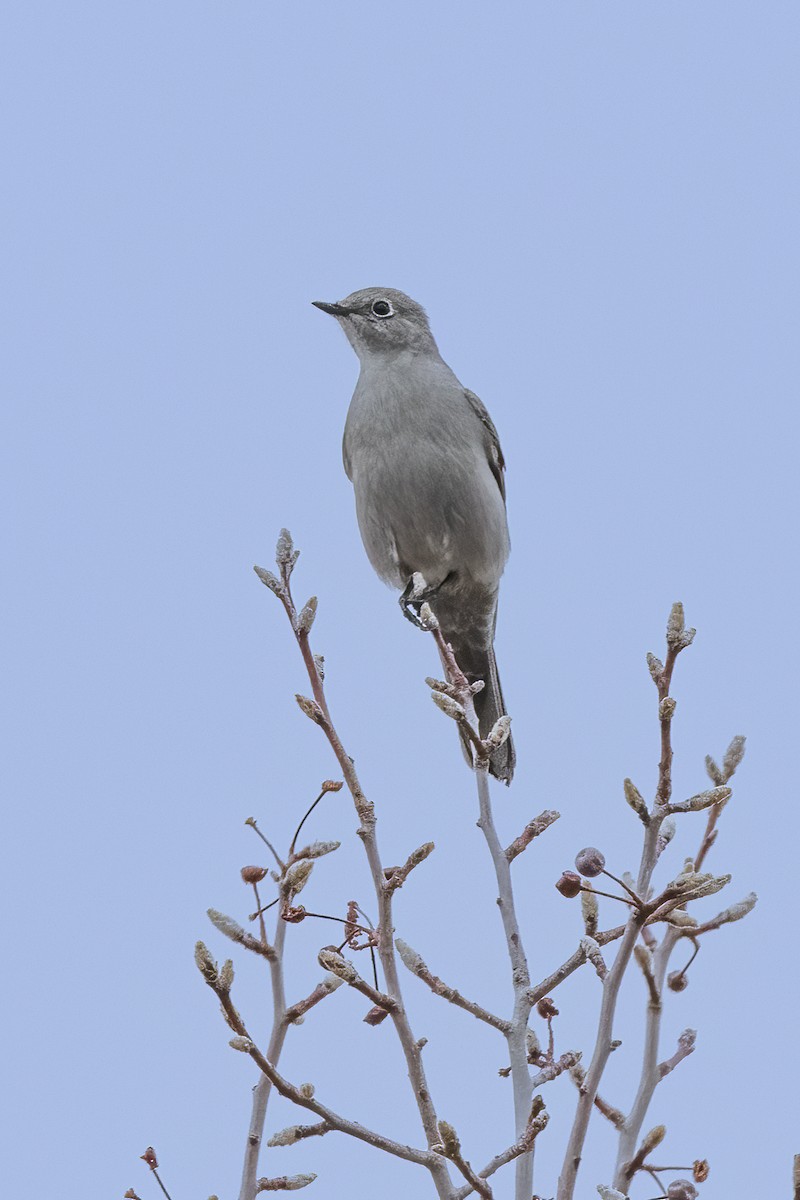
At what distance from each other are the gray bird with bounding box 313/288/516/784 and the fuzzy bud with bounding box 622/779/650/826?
4.45 metres

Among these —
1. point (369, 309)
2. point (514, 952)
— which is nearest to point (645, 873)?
point (514, 952)

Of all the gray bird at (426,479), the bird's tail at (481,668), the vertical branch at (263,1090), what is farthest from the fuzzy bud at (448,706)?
the bird's tail at (481,668)

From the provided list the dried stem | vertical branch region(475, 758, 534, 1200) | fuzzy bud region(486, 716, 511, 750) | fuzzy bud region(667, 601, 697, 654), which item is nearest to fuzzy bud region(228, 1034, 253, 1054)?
the dried stem

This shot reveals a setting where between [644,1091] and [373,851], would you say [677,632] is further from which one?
[644,1091]

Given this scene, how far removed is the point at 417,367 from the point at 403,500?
1.22 metres

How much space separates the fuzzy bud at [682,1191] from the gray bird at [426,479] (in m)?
4.34

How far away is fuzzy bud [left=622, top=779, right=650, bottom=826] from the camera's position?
11.9 feet

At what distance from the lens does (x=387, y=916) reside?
375cm

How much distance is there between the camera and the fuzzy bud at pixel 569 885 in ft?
12.7

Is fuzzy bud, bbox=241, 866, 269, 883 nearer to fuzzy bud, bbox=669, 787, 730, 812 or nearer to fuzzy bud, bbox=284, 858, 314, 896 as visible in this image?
fuzzy bud, bbox=284, 858, 314, 896

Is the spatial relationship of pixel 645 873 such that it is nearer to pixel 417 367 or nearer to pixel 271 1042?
pixel 271 1042

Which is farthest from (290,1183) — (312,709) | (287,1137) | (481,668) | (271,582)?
(481,668)

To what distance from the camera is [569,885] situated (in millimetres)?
3900

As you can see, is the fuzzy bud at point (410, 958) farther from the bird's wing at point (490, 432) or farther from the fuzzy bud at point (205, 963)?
the bird's wing at point (490, 432)
